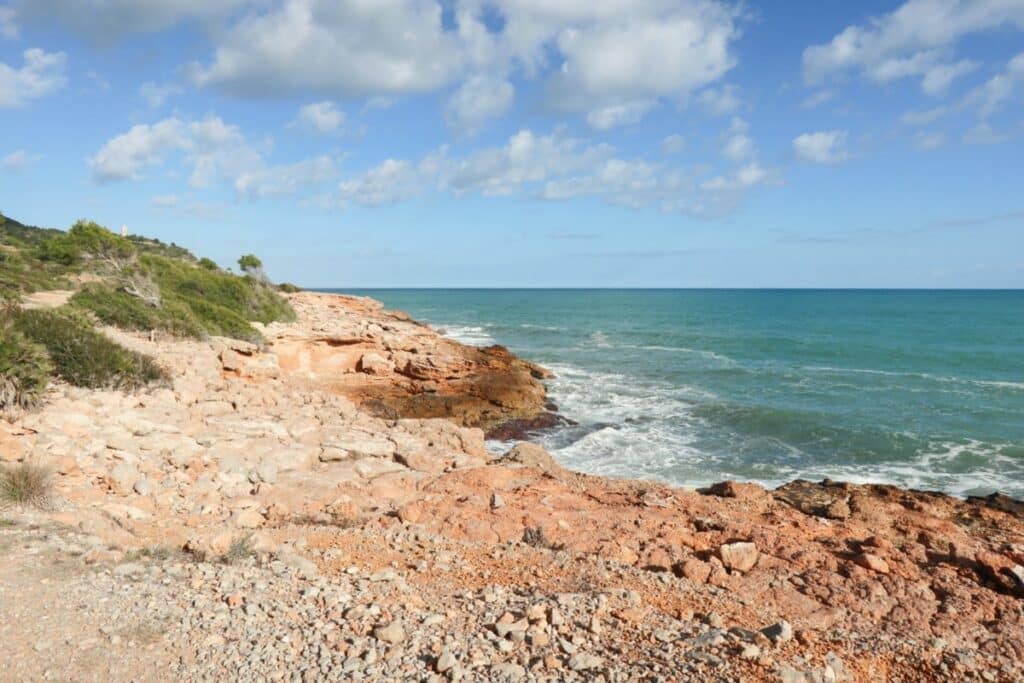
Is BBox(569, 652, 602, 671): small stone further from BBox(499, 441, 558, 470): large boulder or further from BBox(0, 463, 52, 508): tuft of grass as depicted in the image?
BBox(499, 441, 558, 470): large boulder

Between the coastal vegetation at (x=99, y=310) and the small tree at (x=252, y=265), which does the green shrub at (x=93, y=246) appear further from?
the small tree at (x=252, y=265)

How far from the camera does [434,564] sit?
8.29m

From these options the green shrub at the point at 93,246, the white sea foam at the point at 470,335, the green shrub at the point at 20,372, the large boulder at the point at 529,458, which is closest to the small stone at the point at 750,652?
the large boulder at the point at 529,458

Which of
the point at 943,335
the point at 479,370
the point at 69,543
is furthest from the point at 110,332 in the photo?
the point at 943,335

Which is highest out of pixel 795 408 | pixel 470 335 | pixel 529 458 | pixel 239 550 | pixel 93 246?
pixel 93 246

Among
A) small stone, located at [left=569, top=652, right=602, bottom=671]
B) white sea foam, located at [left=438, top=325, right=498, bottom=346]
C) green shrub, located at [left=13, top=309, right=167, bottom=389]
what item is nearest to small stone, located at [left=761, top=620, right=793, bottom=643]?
small stone, located at [left=569, top=652, right=602, bottom=671]

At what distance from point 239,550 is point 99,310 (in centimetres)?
1583

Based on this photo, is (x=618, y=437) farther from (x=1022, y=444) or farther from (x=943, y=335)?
(x=943, y=335)

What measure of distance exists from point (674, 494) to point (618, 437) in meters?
9.99

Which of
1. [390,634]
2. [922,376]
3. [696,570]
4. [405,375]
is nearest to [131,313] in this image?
[405,375]

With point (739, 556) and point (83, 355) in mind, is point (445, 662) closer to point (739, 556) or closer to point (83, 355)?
point (739, 556)

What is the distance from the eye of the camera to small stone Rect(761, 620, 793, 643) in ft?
20.7

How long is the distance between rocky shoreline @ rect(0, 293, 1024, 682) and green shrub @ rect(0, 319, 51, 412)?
0.49m

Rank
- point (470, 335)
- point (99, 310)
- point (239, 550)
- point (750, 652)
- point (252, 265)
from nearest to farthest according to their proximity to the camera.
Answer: point (750, 652)
point (239, 550)
point (99, 310)
point (252, 265)
point (470, 335)
